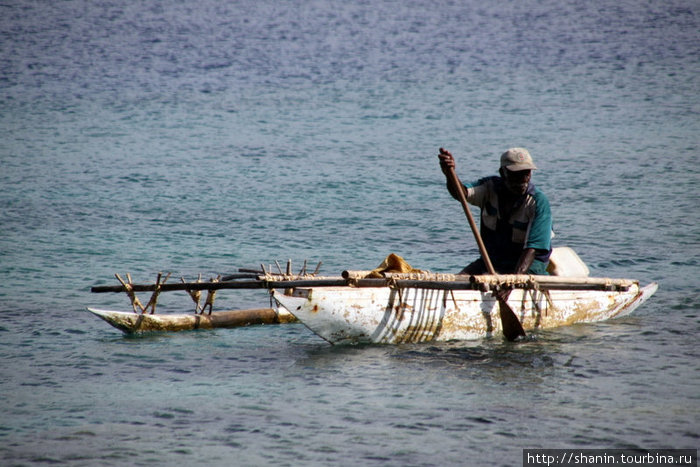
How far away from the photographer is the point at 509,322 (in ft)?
27.8

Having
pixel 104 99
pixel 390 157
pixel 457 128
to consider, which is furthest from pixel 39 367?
pixel 104 99

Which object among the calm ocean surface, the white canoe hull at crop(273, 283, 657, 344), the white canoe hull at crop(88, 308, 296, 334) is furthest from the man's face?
the white canoe hull at crop(88, 308, 296, 334)

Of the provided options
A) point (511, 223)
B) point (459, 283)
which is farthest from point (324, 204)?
point (459, 283)

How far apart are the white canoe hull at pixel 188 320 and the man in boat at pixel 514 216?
2079 millimetres

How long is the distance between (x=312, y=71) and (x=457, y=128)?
7743mm

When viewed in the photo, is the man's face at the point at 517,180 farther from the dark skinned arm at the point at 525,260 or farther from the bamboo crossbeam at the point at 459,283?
the bamboo crossbeam at the point at 459,283

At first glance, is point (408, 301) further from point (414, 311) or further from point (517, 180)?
point (517, 180)

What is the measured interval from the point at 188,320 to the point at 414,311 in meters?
2.26

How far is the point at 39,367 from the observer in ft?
27.6

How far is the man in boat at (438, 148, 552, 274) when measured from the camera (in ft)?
27.5

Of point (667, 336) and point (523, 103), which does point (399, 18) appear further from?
point (667, 336)

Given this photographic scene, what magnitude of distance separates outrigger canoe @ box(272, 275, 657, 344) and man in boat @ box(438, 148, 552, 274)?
311mm

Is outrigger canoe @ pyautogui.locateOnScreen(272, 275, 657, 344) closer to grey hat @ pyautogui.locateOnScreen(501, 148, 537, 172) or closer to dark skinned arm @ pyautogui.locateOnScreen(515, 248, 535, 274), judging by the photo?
dark skinned arm @ pyautogui.locateOnScreen(515, 248, 535, 274)

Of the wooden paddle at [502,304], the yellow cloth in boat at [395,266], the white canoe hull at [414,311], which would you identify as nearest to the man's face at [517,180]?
the wooden paddle at [502,304]
